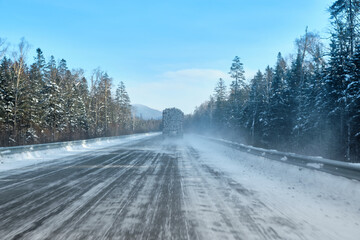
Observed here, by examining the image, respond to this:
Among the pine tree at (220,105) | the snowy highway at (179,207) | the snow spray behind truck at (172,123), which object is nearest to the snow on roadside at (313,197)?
the snowy highway at (179,207)

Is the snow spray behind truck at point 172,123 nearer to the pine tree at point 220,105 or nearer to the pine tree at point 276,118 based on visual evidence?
the pine tree at point 276,118

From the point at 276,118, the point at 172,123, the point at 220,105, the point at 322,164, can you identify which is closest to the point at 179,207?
the point at 322,164

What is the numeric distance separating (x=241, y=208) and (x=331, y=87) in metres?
16.7

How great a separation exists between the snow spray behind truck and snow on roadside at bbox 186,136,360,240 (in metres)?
24.5

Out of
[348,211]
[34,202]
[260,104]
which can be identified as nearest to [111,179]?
[34,202]

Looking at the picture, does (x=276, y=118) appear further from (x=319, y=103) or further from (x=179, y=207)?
(x=179, y=207)

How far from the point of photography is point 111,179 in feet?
24.0

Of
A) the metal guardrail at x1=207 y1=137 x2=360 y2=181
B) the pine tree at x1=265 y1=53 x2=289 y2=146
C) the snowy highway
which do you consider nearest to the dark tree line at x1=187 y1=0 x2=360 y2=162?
the pine tree at x1=265 y1=53 x2=289 y2=146

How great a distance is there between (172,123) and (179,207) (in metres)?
28.3

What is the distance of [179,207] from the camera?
4664 millimetres

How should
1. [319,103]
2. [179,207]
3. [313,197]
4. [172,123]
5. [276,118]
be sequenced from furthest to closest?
[172,123] → [276,118] → [319,103] → [313,197] → [179,207]

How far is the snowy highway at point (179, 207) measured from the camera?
348 centimetres

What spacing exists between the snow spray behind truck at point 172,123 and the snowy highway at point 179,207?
81.7ft

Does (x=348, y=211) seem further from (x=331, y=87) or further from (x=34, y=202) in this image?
(x=331, y=87)
